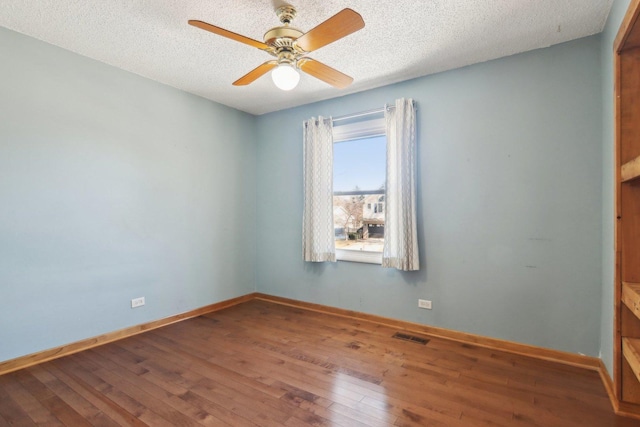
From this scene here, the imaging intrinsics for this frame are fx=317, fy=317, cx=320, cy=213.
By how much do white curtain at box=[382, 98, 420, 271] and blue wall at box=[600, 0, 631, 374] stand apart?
141cm

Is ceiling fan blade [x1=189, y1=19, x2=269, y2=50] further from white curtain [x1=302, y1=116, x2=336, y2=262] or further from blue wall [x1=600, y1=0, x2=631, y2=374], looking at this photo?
blue wall [x1=600, y1=0, x2=631, y2=374]

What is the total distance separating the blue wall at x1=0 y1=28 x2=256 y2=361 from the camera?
2.50 m

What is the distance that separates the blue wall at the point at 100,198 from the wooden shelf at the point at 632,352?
149 inches

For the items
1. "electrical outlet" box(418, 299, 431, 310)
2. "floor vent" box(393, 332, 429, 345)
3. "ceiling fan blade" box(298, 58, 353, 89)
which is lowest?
"floor vent" box(393, 332, 429, 345)

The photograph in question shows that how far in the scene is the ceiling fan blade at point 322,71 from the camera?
227cm

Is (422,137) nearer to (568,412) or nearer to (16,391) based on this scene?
(568,412)

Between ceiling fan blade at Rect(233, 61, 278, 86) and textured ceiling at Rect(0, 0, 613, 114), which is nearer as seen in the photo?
textured ceiling at Rect(0, 0, 613, 114)

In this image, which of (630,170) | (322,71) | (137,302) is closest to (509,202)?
(630,170)

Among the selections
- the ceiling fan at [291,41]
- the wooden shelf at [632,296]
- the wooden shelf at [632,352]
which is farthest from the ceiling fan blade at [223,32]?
the wooden shelf at [632,352]

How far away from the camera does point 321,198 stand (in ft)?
12.7

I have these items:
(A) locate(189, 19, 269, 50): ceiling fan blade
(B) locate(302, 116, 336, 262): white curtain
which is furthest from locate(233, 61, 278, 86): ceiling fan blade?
(B) locate(302, 116, 336, 262): white curtain

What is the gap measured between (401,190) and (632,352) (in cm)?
202

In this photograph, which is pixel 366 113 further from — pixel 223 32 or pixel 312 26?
pixel 223 32

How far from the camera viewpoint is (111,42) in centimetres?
264
